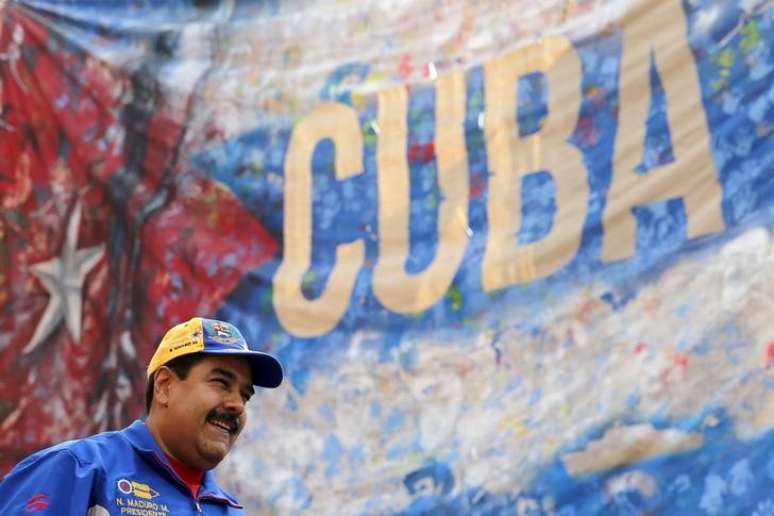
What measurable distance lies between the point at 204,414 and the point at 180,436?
43mm

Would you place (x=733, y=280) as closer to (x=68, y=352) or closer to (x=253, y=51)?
(x=253, y=51)

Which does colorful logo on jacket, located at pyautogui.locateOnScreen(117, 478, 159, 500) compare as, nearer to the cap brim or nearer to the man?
the man

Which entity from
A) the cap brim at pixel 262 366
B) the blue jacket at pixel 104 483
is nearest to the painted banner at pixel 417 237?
the cap brim at pixel 262 366

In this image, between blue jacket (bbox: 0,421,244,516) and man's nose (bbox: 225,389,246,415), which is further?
man's nose (bbox: 225,389,246,415)

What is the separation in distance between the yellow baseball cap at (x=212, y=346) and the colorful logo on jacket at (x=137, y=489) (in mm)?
175

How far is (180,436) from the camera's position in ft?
6.11

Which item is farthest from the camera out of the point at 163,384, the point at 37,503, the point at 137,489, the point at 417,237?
the point at 417,237

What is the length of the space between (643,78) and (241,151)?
121cm

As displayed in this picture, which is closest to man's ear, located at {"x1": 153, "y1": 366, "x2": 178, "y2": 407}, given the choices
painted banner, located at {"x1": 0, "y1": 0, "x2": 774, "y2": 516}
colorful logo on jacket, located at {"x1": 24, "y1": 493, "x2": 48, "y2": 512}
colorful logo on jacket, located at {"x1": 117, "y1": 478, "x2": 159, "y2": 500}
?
colorful logo on jacket, located at {"x1": 117, "y1": 478, "x2": 159, "y2": 500}

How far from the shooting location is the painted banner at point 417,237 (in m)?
3.05

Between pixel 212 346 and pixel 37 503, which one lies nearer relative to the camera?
pixel 37 503

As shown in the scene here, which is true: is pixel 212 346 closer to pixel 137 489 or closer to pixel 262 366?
pixel 262 366

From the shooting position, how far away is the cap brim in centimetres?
187

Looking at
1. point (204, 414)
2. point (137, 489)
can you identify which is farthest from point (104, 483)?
point (204, 414)
